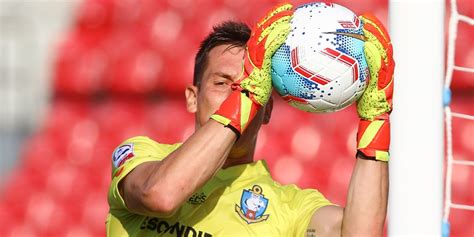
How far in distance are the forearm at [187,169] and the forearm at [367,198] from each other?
39cm

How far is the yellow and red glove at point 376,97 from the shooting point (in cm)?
267

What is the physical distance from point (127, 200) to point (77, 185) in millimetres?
4635

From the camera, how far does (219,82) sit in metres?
3.07

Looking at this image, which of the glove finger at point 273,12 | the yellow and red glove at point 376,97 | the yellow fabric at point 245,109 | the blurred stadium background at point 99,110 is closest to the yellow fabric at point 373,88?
the yellow and red glove at point 376,97

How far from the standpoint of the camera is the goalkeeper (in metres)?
2.67

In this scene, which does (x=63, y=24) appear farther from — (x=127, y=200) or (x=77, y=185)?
(x=127, y=200)

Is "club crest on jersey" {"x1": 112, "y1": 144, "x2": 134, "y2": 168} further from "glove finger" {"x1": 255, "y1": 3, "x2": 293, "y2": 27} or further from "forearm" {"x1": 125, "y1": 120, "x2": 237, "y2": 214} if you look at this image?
"glove finger" {"x1": 255, "y1": 3, "x2": 293, "y2": 27}

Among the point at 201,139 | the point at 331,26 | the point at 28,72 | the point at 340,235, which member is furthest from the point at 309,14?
the point at 28,72

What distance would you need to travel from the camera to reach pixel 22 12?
838 cm

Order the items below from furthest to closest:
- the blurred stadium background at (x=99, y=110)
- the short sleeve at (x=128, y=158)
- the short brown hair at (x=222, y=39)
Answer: the blurred stadium background at (x=99, y=110)
the short brown hair at (x=222, y=39)
the short sleeve at (x=128, y=158)

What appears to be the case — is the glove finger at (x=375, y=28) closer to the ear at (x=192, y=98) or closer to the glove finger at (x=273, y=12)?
the glove finger at (x=273, y=12)

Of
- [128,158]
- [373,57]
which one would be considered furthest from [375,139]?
[128,158]

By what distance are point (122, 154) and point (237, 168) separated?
418 mm

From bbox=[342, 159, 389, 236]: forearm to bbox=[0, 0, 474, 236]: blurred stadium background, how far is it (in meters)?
3.58
